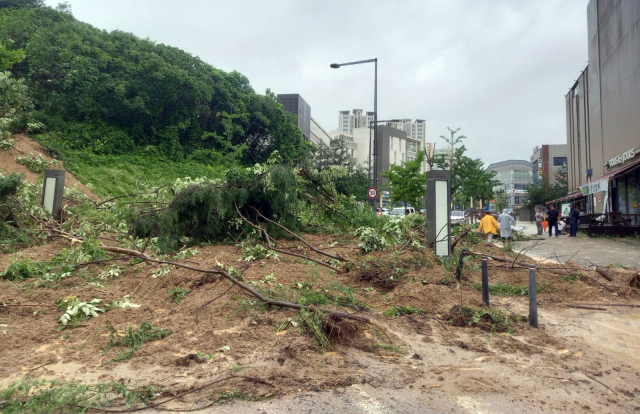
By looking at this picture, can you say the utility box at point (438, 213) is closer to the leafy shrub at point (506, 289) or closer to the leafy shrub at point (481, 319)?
the leafy shrub at point (506, 289)

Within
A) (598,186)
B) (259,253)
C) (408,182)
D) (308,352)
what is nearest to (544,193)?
(408,182)

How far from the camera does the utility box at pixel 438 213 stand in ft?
28.5

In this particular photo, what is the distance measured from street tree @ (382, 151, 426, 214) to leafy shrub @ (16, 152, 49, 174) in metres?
19.7

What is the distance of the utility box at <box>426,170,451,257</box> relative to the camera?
8680mm

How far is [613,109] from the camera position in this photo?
83.9ft

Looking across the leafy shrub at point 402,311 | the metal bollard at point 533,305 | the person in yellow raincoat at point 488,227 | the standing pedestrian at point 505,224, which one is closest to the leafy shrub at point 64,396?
the leafy shrub at point 402,311

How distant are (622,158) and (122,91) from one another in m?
30.1

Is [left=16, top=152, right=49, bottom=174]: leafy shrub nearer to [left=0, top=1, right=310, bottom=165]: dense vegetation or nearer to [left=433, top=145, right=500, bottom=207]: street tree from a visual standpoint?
[left=0, top=1, right=310, bottom=165]: dense vegetation

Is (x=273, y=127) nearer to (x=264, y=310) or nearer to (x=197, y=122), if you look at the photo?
(x=197, y=122)

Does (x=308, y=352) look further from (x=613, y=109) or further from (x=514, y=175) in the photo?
(x=514, y=175)

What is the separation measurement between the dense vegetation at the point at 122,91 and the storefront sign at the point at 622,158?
789 inches

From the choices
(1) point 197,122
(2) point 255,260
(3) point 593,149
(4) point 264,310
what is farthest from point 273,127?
(4) point 264,310

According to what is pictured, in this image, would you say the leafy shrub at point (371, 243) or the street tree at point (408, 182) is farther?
the street tree at point (408, 182)

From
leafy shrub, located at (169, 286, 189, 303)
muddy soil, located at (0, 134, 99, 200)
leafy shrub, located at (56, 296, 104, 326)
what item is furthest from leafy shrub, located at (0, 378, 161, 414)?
muddy soil, located at (0, 134, 99, 200)
